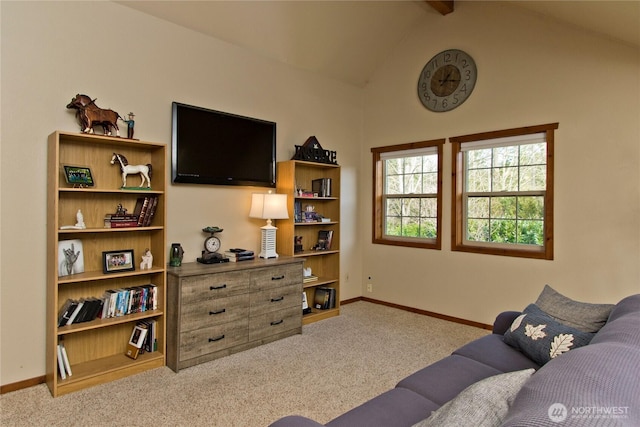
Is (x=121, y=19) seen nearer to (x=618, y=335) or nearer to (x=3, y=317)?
(x=3, y=317)

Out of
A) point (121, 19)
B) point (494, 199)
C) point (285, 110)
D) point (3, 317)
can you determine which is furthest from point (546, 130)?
point (3, 317)

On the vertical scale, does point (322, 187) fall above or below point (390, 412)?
above

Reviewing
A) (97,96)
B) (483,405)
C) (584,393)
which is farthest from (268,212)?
(584,393)

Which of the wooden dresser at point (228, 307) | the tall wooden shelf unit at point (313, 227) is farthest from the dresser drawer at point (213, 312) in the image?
the tall wooden shelf unit at point (313, 227)

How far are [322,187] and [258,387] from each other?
2.41m

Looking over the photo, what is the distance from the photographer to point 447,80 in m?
4.48

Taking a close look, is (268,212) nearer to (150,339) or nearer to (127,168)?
(127,168)

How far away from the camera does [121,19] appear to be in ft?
10.4

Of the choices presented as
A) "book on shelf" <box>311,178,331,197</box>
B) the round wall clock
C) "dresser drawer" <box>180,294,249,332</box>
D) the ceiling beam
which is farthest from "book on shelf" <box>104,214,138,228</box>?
the ceiling beam

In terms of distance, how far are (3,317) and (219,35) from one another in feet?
→ 9.67

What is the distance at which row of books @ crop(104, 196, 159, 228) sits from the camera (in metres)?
3.05

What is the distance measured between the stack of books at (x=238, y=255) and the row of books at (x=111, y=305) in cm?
75

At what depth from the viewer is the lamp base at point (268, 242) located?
397 cm
